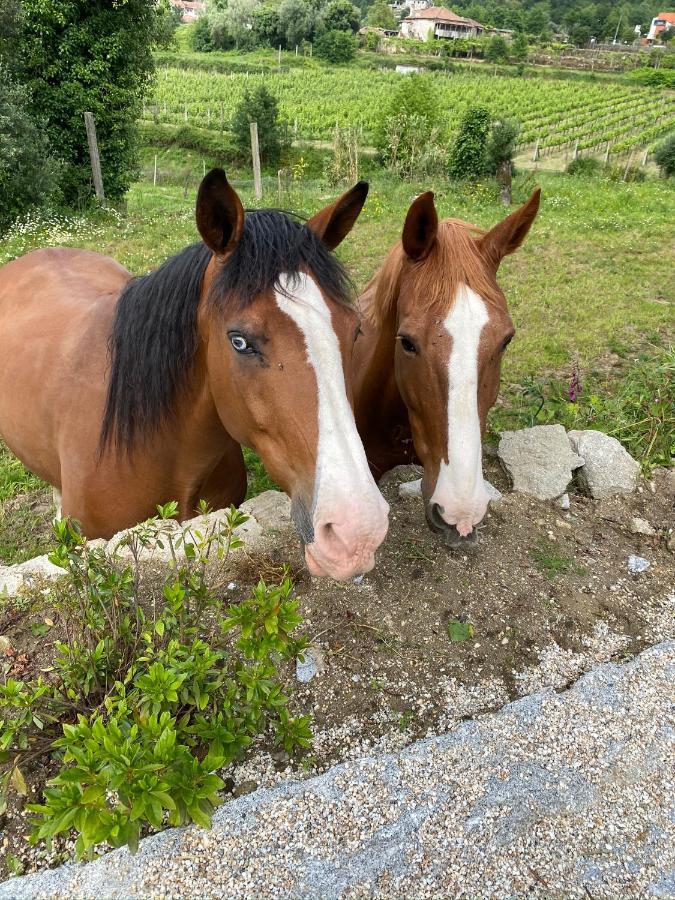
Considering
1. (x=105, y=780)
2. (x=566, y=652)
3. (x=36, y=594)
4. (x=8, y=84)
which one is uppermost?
(x=8, y=84)

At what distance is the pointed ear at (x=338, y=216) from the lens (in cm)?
196

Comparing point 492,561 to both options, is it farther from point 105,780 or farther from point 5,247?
point 5,247

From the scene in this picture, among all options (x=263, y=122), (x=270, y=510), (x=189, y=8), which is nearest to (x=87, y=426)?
(x=270, y=510)

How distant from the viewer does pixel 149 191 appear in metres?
18.4

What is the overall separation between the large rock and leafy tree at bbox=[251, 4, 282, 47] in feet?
264

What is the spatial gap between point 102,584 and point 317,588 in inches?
43.0

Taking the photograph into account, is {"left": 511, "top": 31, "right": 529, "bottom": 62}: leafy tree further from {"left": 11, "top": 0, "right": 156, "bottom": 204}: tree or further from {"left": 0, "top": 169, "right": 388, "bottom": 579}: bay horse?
{"left": 0, "top": 169, "right": 388, "bottom": 579}: bay horse

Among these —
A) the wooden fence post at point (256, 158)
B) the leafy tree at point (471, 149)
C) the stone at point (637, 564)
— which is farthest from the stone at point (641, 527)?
the leafy tree at point (471, 149)

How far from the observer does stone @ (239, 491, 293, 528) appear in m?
3.05

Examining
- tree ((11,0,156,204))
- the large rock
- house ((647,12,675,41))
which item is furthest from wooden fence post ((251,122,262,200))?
house ((647,12,675,41))

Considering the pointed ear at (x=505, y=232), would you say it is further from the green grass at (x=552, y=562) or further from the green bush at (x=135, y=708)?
the green bush at (x=135, y=708)

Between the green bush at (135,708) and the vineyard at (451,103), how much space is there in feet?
108

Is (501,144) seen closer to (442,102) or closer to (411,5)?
(442,102)

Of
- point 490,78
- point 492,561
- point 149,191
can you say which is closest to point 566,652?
point 492,561
